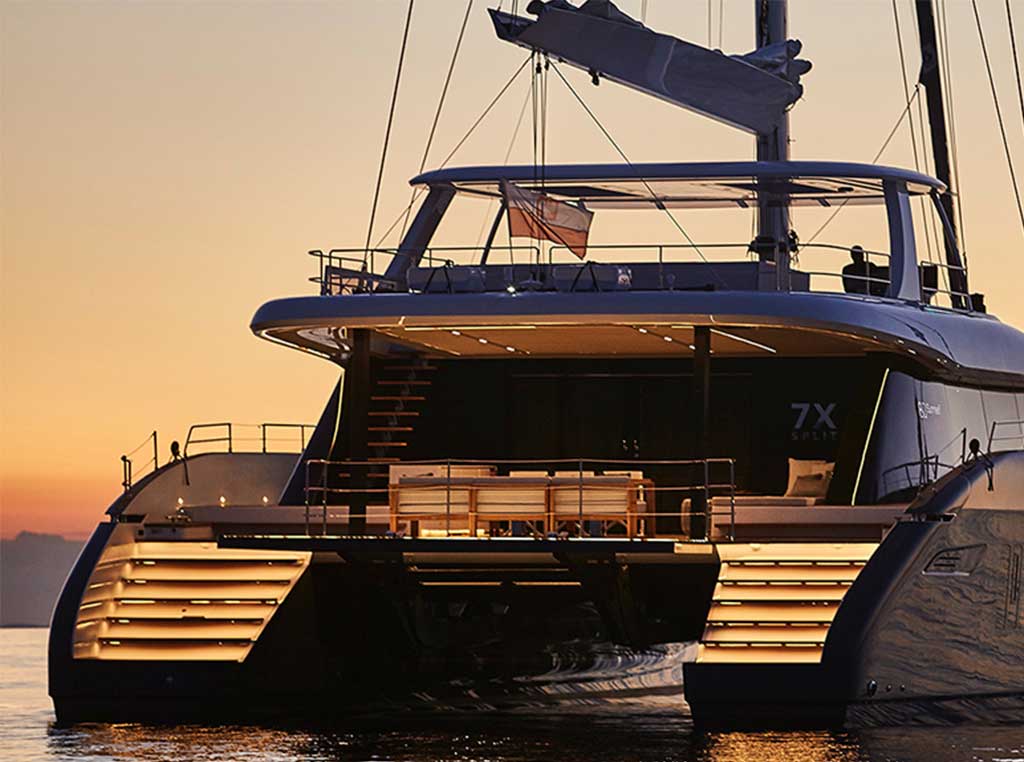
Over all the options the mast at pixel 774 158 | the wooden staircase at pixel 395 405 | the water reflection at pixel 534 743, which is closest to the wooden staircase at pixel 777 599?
the water reflection at pixel 534 743

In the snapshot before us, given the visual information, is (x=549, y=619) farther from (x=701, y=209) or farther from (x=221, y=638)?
(x=701, y=209)

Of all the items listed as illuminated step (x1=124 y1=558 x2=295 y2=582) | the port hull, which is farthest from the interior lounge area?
illuminated step (x1=124 y1=558 x2=295 y2=582)

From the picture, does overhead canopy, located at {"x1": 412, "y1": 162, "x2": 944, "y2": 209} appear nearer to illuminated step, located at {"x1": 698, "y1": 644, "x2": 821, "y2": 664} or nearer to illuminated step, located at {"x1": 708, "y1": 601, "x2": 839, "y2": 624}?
illuminated step, located at {"x1": 708, "y1": 601, "x2": 839, "y2": 624}

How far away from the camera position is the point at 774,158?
903 inches

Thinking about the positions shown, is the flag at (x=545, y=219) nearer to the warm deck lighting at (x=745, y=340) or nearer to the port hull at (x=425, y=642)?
the warm deck lighting at (x=745, y=340)

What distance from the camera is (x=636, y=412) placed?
21906mm

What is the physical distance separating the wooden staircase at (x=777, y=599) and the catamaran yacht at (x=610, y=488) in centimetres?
2

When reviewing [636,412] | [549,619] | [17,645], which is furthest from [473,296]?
[17,645]

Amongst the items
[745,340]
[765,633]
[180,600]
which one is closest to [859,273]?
[745,340]

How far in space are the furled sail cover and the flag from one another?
1.32m

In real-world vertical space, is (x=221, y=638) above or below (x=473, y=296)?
below

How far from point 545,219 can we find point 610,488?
10.6 ft

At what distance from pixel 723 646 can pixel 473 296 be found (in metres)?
3.53

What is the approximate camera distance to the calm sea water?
15.4 metres
